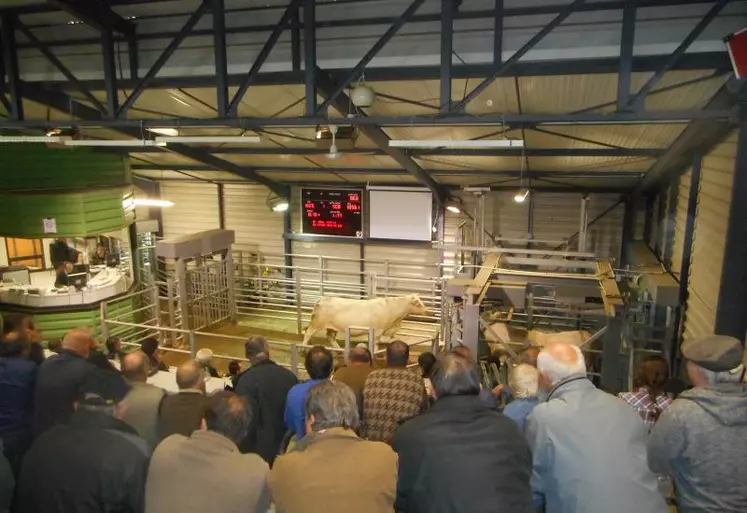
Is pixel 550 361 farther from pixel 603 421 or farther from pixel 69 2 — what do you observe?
pixel 69 2

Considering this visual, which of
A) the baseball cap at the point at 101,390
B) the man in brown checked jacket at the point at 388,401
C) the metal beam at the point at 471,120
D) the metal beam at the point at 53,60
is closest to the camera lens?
the baseball cap at the point at 101,390

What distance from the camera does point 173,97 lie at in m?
7.77

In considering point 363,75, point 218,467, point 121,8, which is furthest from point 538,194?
point 218,467

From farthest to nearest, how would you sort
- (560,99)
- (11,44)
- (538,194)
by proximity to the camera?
(538,194) < (11,44) < (560,99)

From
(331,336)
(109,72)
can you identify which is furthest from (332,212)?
(109,72)

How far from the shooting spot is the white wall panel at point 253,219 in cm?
1408

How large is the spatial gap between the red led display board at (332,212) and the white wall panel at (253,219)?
3.55 feet

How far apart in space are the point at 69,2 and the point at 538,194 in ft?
30.4

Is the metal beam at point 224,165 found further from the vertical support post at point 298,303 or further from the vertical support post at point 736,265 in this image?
the vertical support post at point 736,265

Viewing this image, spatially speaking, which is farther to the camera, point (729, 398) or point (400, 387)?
point (400, 387)

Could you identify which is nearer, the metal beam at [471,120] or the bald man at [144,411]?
the bald man at [144,411]

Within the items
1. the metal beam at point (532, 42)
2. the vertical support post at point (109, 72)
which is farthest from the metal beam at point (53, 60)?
the metal beam at point (532, 42)

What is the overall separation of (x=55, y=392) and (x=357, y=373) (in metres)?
2.25

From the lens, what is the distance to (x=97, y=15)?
6.30 m
